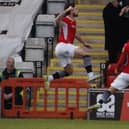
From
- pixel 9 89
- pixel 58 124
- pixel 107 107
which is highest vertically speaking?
pixel 9 89

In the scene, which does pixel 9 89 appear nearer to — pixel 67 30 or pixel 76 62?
pixel 67 30

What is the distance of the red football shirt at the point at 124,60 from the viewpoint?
20.6m

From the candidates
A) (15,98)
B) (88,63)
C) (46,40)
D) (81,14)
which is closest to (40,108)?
(15,98)

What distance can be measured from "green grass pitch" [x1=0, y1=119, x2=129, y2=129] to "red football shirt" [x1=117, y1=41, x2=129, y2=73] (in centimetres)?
120

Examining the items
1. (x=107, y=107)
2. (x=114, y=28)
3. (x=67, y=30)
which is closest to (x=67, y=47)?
(x=67, y=30)

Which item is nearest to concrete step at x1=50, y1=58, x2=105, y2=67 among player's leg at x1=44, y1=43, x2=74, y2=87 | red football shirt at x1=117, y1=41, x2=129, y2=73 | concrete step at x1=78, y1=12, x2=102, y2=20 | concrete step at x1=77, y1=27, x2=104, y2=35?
concrete step at x1=77, y1=27, x2=104, y2=35

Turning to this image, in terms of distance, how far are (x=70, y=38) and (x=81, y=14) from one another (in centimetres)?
606

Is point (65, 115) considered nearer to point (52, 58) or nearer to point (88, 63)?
point (88, 63)

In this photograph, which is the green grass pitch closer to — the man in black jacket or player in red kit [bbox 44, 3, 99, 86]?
player in red kit [bbox 44, 3, 99, 86]

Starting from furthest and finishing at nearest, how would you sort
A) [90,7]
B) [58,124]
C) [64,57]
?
[90,7] < [64,57] < [58,124]

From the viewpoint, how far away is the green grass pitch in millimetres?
19906

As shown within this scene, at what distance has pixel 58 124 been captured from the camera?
20.7 meters

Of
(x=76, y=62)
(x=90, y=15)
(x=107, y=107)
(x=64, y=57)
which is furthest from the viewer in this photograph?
(x=90, y=15)

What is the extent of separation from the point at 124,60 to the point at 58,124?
194cm
